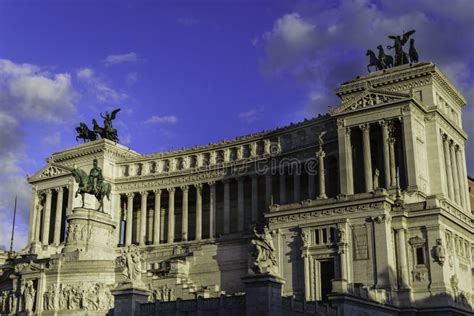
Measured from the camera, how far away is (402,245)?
208 ft

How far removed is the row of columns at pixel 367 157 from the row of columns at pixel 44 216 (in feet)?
147

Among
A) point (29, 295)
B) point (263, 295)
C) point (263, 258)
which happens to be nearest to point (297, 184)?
point (29, 295)

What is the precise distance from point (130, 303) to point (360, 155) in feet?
132

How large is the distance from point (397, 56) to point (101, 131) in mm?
45203

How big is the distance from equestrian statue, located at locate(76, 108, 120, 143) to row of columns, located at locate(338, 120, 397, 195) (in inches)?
1629

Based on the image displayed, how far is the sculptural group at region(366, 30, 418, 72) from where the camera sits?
85625 millimetres

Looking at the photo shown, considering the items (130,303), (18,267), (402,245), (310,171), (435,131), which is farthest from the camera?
(310,171)

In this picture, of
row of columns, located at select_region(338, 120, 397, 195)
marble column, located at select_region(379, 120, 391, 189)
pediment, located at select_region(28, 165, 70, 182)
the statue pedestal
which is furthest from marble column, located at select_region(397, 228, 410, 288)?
pediment, located at select_region(28, 165, 70, 182)

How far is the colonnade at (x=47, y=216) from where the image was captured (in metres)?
104

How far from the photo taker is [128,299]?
48.2 metres

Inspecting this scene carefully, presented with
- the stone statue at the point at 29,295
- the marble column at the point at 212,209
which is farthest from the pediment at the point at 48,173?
the stone statue at the point at 29,295

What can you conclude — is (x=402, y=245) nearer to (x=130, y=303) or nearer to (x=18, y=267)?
(x=130, y=303)

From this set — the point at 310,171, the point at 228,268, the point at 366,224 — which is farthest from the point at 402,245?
the point at 310,171

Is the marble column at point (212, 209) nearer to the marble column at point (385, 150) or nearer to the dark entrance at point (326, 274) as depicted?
the marble column at point (385, 150)
